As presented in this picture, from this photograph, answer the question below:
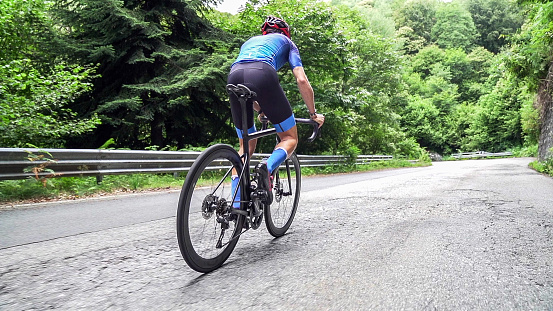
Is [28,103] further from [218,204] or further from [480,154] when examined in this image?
[480,154]

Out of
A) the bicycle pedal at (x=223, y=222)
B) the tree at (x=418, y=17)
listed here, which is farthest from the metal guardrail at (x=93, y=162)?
the tree at (x=418, y=17)

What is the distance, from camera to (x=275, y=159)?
3012 millimetres

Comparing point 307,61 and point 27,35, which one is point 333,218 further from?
point 307,61

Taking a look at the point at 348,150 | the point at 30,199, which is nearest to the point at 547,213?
the point at 30,199

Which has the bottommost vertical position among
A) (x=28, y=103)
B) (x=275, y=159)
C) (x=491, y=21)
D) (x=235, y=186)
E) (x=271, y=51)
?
(x=235, y=186)

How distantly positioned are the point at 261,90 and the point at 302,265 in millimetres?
1296

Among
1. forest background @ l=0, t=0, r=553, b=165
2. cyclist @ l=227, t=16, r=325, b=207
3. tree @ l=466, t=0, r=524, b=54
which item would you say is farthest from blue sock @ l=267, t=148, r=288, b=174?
tree @ l=466, t=0, r=524, b=54

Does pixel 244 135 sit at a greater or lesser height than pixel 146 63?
lesser

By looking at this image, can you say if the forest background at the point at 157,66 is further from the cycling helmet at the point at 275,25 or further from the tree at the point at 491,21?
the tree at the point at 491,21

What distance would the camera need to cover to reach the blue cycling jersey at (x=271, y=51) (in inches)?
111

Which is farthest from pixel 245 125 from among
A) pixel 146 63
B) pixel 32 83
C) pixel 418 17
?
pixel 418 17

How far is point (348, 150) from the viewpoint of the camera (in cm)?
2053

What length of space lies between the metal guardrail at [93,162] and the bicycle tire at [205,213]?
176 cm

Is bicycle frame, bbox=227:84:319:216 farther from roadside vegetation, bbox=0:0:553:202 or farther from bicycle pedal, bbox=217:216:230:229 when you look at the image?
roadside vegetation, bbox=0:0:553:202
